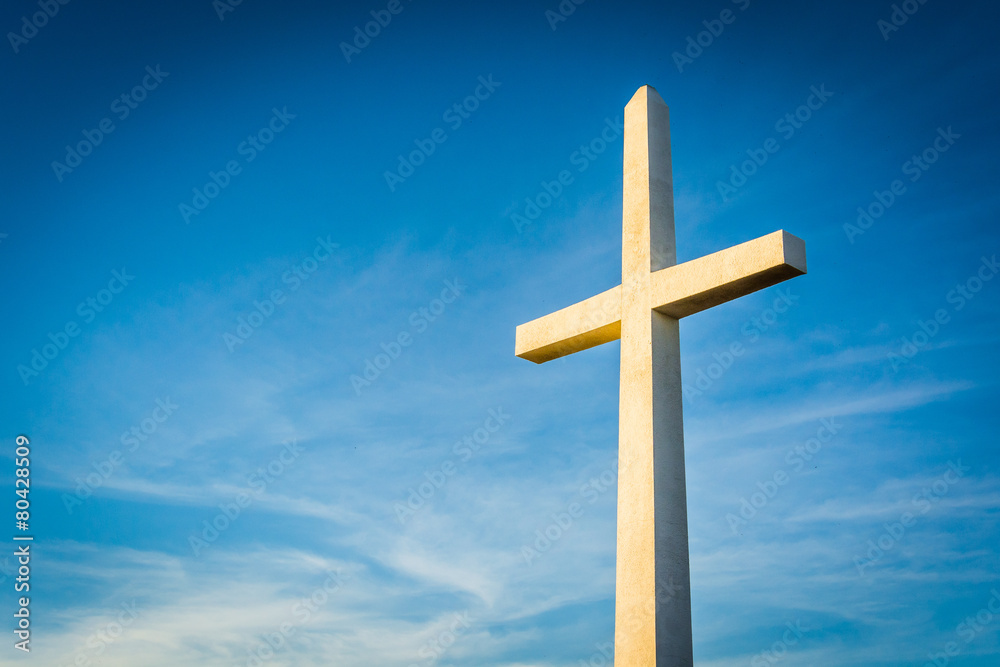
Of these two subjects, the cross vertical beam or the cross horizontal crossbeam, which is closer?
the cross vertical beam

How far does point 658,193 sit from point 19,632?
32.7 ft

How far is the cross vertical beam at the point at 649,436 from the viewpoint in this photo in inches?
270

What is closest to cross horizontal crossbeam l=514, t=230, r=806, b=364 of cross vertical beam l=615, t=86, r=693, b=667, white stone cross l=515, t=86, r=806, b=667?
white stone cross l=515, t=86, r=806, b=667

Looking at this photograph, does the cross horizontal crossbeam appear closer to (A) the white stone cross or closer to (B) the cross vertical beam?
(A) the white stone cross

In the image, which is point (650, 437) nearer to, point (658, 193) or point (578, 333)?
point (578, 333)

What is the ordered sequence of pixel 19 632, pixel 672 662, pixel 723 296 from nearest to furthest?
pixel 672 662 → pixel 723 296 → pixel 19 632

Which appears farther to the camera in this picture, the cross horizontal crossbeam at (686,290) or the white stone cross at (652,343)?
the cross horizontal crossbeam at (686,290)

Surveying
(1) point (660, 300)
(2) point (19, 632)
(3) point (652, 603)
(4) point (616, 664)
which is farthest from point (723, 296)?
(2) point (19, 632)

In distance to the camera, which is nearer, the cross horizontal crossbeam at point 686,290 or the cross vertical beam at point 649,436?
the cross vertical beam at point 649,436

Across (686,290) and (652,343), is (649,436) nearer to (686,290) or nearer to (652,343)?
(652,343)

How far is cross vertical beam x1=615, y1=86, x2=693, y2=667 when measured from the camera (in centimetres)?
686

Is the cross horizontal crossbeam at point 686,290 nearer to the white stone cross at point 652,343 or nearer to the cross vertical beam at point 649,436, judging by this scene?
the white stone cross at point 652,343

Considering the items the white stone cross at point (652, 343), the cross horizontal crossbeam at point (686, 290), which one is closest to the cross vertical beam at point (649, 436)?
the white stone cross at point (652, 343)

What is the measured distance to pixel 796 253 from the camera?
23.9 feet
